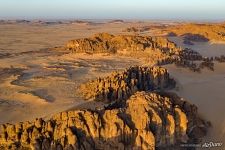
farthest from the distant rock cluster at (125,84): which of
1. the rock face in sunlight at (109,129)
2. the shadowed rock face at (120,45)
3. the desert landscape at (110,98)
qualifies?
the shadowed rock face at (120,45)

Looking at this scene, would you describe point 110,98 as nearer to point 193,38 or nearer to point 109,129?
point 109,129

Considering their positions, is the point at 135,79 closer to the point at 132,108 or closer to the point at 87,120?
the point at 132,108

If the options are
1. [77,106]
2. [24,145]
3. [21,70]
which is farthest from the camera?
[21,70]

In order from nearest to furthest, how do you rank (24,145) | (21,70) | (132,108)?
(24,145), (132,108), (21,70)

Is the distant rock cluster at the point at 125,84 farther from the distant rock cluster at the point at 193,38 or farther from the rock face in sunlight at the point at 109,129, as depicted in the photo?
the distant rock cluster at the point at 193,38

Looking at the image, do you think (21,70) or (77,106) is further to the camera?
(21,70)

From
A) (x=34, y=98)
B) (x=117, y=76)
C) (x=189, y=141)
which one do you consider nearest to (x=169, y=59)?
(x=117, y=76)

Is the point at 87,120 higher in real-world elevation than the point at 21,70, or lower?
higher
